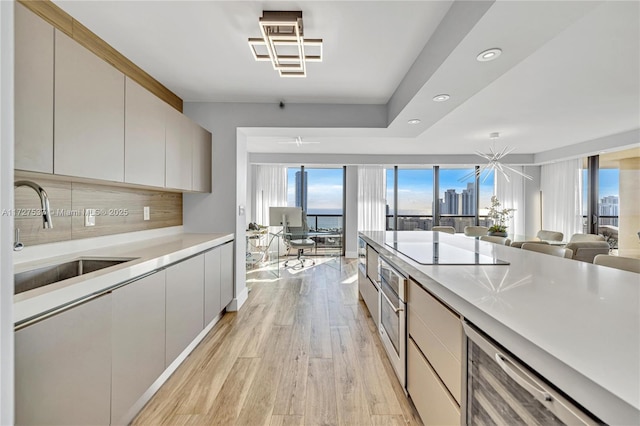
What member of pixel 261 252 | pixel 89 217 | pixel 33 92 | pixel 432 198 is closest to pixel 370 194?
pixel 432 198

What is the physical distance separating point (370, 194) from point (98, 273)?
641 cm

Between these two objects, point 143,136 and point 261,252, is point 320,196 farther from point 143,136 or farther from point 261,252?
point 143,136

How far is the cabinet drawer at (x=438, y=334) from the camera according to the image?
44.3 inches

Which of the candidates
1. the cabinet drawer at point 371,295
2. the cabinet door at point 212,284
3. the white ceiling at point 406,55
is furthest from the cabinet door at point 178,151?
the cabinet drawer at point 371,295

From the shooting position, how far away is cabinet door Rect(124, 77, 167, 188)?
1.95m

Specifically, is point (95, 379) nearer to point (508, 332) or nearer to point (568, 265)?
point (508, 332)

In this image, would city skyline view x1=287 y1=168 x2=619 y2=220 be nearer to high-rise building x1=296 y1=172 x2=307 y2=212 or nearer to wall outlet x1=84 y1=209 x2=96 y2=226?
high-rise building x1=296 y1=172 x2=307 y2=212

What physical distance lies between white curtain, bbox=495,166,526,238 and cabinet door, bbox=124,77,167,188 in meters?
7.57

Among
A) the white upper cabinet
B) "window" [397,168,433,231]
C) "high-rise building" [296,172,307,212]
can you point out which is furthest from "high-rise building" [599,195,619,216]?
the white upper cabinet

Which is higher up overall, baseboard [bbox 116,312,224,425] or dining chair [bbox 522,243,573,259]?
dining chair [bbox 522,243,573,259]

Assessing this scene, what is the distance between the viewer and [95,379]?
1276 mm

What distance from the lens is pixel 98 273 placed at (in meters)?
1.34

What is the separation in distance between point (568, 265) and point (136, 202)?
323 cm

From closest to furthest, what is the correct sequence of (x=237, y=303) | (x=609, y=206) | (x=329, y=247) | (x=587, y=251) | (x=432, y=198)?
(x=587, y=251), (x=237, y=303), (x=609, y=206), (x=432, y=198), (x=329, y=247)
